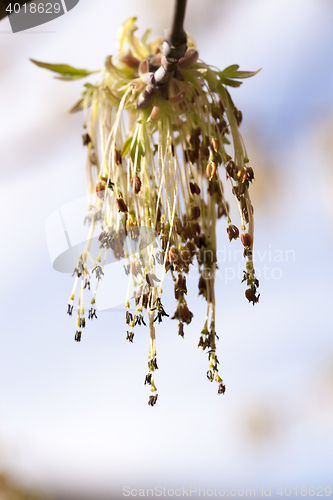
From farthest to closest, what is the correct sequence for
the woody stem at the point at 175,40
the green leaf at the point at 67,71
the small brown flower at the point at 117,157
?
the small brown flower at the point at 117,157 → the green leaf at the point at 67,71 → the woody stem at the point at 175,40

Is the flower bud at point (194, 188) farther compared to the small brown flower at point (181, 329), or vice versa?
the flower bud at point (194, 188)

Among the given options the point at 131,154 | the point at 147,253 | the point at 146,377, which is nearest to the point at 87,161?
the point at 131,154

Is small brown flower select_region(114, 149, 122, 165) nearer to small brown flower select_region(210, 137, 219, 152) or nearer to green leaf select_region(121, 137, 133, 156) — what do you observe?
green leaf select_region(121, 137, 133, 156)

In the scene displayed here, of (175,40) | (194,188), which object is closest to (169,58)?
(175,40)

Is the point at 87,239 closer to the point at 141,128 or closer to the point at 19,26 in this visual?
the point at 141,128

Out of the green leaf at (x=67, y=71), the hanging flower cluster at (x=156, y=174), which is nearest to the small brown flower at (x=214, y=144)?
the hanging flower cluster at (x=156, y=174)

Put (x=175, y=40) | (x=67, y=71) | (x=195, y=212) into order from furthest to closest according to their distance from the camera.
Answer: (x=195, y=212) < (x=67, y=71) < (x=175, y=40)

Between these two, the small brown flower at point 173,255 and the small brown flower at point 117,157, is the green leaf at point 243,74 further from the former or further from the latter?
the small brown flower at point 173,255

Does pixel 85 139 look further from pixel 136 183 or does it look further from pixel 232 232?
pixel 232 232

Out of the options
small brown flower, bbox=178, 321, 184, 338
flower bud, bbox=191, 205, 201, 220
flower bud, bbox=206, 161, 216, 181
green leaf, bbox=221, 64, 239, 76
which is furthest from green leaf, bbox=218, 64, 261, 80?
small brown flower, bbox=178, 321, 184, 338
